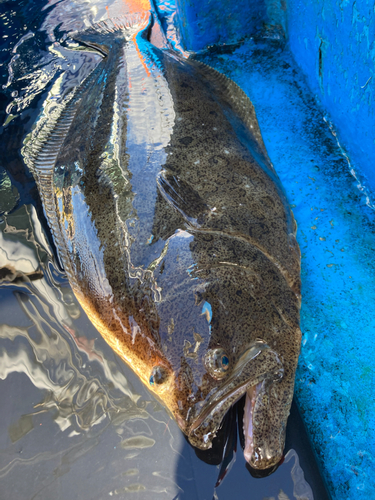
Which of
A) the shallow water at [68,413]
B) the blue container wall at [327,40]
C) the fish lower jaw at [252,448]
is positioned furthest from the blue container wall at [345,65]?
the shallow water at [68,413]

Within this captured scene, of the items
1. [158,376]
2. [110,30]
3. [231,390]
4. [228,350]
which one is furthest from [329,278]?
[110,30]

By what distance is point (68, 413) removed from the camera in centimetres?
207

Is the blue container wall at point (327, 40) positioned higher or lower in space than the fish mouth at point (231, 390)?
higher

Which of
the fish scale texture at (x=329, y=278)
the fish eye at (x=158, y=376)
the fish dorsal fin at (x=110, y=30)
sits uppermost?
the fish dorsal fin at (x=110, y=30)

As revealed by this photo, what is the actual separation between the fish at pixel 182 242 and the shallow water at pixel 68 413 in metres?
0.13

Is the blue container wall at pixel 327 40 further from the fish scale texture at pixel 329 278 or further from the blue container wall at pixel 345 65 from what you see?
the fish scale texture at pixel 329 278

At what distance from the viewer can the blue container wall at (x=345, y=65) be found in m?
2.52

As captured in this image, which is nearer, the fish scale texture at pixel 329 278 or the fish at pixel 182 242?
the fish at pixel 182 242

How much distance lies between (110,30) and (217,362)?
4.08m

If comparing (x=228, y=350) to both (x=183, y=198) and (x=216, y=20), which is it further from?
(x=216, y=20)

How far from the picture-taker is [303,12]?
135 inches

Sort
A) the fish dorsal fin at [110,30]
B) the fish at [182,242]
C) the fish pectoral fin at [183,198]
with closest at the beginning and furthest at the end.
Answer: the fish at [182,242] → the fish pectoral fin at [183,198] → the fish dorsal fin at [110,30]

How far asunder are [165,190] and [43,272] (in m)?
1.14

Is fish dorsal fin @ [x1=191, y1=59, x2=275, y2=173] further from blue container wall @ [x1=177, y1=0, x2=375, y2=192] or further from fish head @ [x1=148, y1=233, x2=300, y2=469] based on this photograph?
fish head @ [x1=148, y1=233, x2=300, y2=469]
